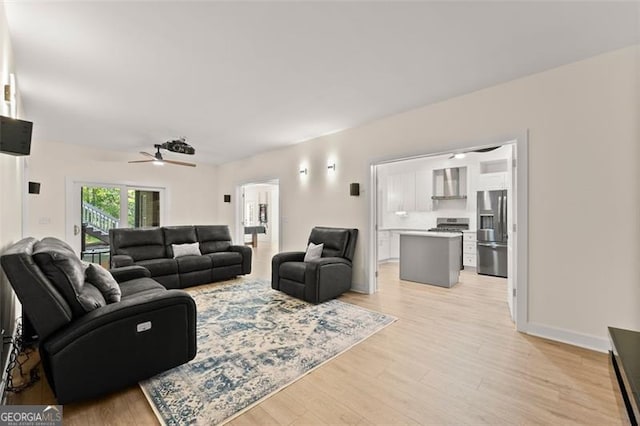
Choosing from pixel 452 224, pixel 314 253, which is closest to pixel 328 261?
pixel 314 253

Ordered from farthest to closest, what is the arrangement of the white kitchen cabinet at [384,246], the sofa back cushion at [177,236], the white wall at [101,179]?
the white kitchen cabinet at [384,246], the white wall at [101,179], the sofa back cushion at [177,236]

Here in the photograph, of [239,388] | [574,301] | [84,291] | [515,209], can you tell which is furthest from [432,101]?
[84,291]

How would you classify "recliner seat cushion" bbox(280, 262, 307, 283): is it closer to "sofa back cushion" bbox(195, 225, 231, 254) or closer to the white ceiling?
"sofa back cushion" bbox(195, 225, 231, 254)

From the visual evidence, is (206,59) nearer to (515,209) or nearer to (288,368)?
(288,368)

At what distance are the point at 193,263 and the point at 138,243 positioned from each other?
0.98 meters

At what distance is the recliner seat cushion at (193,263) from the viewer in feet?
14.8

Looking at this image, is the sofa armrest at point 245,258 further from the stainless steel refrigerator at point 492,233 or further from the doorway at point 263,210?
the doorway at point 263,210

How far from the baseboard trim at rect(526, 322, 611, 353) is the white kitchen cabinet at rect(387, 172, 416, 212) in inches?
178

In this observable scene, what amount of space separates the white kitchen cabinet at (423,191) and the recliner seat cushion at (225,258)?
458 cm

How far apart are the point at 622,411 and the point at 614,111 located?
2.37m

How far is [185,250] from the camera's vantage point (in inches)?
192

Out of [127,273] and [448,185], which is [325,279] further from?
[448,185]

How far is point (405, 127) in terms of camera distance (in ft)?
12.7

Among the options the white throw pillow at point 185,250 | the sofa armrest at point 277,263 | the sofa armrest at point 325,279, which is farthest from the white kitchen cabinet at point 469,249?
the white throw pillow at point 185,250
